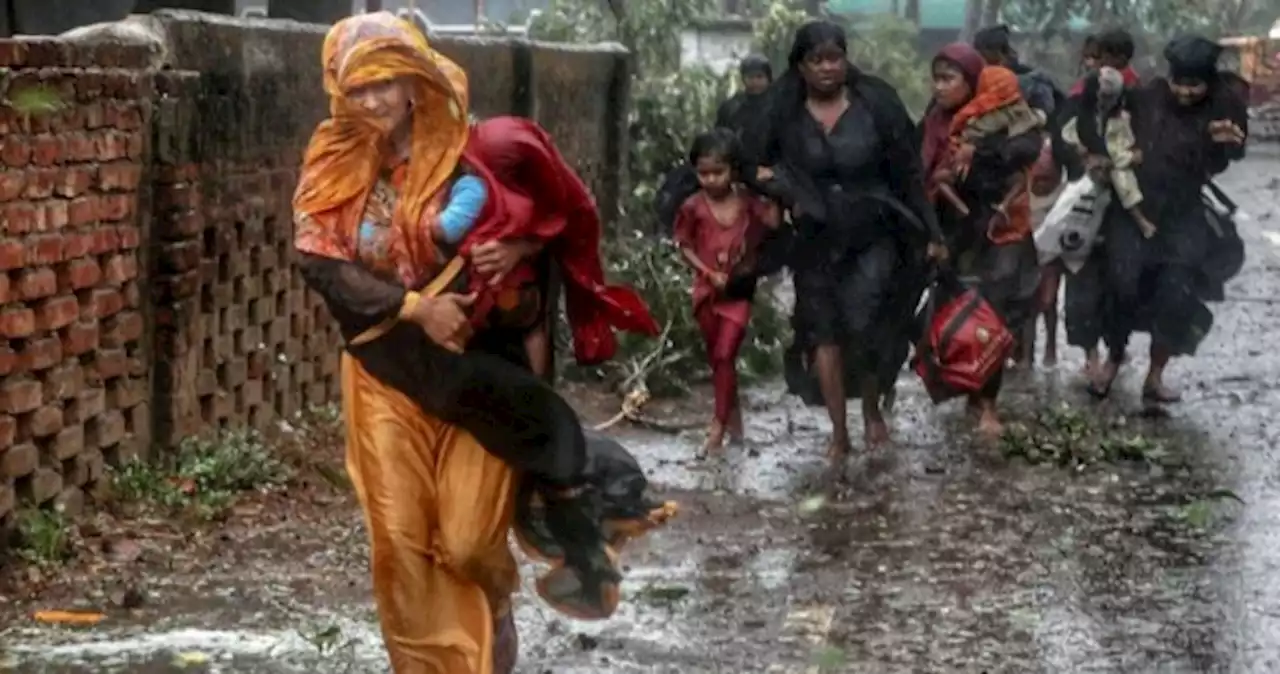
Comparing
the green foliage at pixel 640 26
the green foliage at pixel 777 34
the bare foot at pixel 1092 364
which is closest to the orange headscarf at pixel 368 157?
the bare foot at pixel 1092 364

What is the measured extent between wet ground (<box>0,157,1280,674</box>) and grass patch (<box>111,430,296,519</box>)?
33 cm

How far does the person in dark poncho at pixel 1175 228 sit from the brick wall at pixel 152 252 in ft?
13.1

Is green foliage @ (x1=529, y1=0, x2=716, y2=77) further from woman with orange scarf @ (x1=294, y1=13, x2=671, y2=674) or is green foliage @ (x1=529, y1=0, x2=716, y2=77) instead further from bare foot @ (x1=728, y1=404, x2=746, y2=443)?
woman with orange scarf @ (x1=294, y1=13, x2=671, y2=674)

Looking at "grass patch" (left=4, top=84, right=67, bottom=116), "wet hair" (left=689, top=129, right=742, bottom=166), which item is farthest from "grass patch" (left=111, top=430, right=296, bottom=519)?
"wet hair" (left=689, top=129, right=742, bottom=166)

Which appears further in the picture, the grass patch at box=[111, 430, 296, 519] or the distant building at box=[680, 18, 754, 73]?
the distant building at box=[680, 18, 754, 73]

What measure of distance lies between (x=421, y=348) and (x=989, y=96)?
6012 mm

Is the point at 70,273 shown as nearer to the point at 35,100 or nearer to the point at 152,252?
the point at 35,100

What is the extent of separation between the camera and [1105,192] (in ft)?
38.6

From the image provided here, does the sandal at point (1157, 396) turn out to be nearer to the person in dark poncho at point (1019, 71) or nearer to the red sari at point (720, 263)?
the person in dark poncho at point (1019, 71)

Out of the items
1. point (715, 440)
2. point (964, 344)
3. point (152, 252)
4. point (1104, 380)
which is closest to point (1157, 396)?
point (1104, 380)

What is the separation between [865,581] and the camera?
7.71m

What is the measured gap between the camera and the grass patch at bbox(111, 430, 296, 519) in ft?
27.2

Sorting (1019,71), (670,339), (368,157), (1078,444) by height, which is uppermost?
(368,157)

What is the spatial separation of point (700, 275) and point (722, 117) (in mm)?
2751
